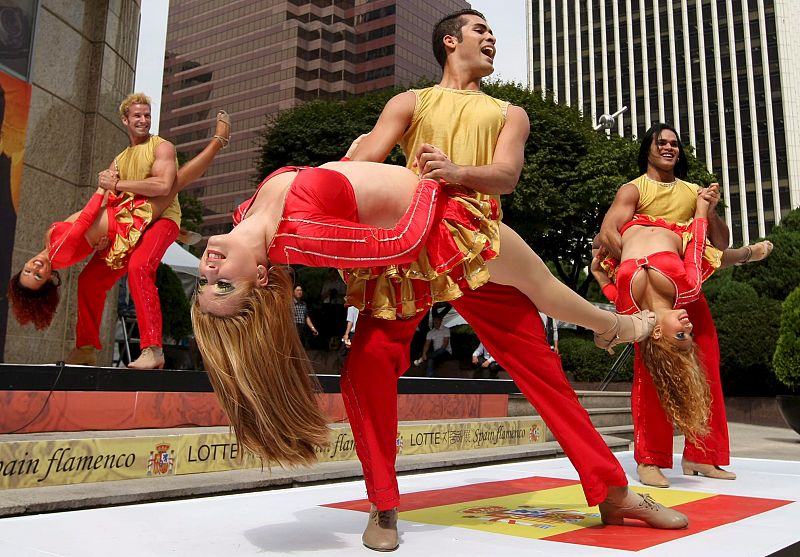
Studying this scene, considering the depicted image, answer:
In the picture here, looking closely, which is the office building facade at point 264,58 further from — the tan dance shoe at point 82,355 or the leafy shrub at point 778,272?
the tan dance shoe at point 82,355

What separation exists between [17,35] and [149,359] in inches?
149

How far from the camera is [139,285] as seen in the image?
436cm

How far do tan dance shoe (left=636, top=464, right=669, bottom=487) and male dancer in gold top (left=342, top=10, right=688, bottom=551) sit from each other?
1.35m

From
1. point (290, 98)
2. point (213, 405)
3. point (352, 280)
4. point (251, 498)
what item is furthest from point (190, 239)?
point (290, 98)

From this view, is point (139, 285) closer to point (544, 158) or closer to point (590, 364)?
point (590, 364)

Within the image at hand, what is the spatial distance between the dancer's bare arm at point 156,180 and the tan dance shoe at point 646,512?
3450mm

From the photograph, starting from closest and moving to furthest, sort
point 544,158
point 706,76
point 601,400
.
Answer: point 601,400
point 544,158
point 706,76

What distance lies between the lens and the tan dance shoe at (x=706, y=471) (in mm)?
3964

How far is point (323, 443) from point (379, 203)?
0.73 meters

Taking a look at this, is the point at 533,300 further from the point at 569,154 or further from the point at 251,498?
the point at 569,154

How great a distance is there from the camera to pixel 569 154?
803 inches

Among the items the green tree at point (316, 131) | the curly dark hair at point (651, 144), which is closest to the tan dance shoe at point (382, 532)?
the curly dark hair at point (651, 144)

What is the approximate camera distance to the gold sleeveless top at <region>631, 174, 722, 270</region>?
4.05m

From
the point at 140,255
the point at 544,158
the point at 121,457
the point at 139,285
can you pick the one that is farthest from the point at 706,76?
the point at 121,457
